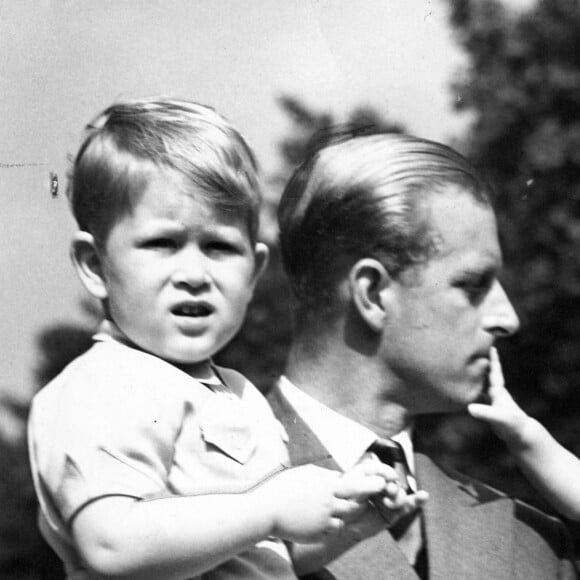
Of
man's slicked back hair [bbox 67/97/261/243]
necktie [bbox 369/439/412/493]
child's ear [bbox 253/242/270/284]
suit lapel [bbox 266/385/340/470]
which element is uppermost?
man's slicked back hair [bbox 67/97/261/243]

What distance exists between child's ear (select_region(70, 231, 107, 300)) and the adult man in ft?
1.29

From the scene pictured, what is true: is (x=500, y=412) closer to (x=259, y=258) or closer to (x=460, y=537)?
(x=460, y=537)

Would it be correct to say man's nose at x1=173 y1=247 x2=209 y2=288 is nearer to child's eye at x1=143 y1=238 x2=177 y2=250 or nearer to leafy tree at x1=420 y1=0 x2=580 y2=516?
child's eye at x1=143 y1=238 x2=177 y2=250

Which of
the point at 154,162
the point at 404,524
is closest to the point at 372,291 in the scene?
the point at 404,524

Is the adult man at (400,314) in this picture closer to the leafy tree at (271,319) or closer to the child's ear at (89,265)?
the leafy tree at (271,319)

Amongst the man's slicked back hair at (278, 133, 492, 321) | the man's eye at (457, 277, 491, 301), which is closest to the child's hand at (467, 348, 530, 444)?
the man's eye at (457, 277, 491, 301)

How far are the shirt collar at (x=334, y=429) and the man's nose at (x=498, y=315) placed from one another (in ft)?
0.86

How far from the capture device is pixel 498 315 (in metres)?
1.90

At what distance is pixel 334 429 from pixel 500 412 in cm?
27

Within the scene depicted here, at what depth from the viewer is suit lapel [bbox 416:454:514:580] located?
72.1 inches

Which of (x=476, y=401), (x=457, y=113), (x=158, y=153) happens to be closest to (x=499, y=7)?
(x=457, y=113)

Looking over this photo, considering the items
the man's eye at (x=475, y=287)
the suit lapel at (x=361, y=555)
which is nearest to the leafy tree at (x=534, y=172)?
the man's eye at (x=475, y=287)

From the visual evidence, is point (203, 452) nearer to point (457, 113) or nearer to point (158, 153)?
point (158, 153)

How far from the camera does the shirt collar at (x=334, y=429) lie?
1842 mm
